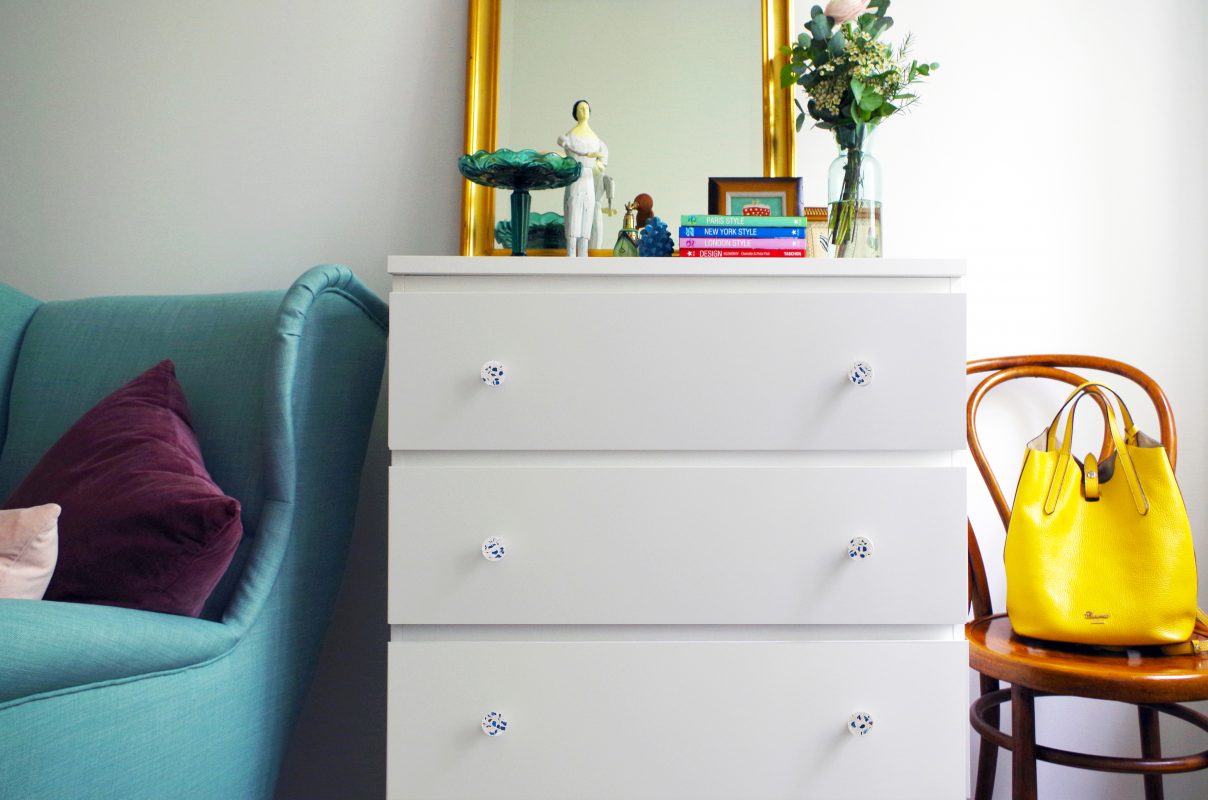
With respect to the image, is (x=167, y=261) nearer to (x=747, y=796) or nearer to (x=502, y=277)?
(x=502, y=277)

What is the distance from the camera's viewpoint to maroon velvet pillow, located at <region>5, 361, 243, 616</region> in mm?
955

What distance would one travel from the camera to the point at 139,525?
97 centimetres

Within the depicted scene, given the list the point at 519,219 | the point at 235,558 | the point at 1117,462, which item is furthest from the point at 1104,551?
the point at 235,558

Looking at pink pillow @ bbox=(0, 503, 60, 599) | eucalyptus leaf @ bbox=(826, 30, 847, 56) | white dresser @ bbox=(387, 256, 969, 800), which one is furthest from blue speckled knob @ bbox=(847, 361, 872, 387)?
pink pillow @ bbox=(0, 503, 60, 599)

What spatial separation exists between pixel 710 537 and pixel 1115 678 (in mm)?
550

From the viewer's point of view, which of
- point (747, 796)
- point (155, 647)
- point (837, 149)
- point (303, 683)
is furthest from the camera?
point (837, 149)

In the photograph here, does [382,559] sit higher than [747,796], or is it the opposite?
[382,559]

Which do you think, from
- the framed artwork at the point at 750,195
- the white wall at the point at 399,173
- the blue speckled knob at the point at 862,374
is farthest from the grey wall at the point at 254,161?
the blue speckled knob at the point at 862,374

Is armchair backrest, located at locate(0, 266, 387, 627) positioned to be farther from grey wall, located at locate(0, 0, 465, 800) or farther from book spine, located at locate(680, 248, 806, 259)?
book spine, located at locate(680, 248, 806, 259)

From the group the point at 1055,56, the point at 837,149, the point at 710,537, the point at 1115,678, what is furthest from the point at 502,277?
the point at 1055,56

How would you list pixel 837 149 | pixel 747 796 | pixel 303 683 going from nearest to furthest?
pixel 747 796
pixel 303 683
pixel 837 149

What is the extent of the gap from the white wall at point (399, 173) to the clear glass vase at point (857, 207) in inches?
9.1

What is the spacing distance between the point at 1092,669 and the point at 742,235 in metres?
0.73

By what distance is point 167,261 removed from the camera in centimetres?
164
